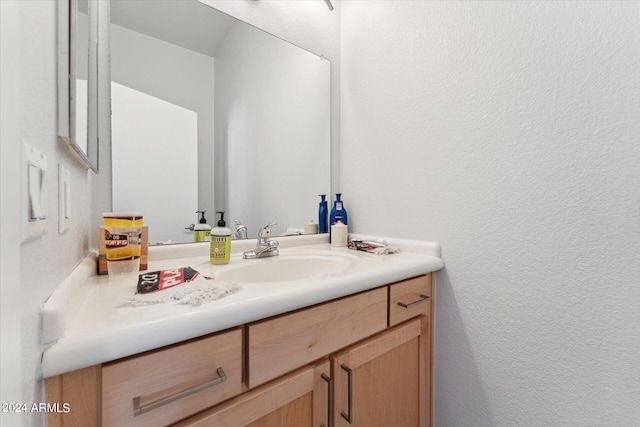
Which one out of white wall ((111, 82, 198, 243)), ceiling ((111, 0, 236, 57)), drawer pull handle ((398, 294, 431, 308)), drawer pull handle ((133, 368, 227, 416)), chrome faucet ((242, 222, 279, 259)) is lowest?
drawer pull handle ((133, 368, 227, 416))

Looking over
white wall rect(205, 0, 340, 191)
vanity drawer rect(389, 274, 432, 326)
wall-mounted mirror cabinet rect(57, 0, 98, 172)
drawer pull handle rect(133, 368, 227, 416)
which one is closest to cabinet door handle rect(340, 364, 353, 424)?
vanity drawer rect(389, 274, 432, 326)

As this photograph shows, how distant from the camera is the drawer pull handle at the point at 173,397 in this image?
0.42 meters

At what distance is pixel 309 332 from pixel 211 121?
854 mm

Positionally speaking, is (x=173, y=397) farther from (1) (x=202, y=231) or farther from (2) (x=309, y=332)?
(1) (x=202, y=231)

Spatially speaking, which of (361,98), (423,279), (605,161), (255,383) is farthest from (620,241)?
(361,98)

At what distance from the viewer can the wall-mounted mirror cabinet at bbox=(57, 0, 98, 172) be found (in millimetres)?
481

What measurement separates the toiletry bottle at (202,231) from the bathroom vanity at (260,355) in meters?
0.09

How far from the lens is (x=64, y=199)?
495mm

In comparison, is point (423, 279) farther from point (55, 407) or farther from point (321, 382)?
point (55, 407)

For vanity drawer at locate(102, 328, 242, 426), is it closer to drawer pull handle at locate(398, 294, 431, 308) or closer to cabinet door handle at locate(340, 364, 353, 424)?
cabinet door handle at locate(340, 364, 353, 424)

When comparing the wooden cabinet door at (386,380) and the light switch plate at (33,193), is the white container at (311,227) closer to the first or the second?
the wooden cabinet door at (386,380)

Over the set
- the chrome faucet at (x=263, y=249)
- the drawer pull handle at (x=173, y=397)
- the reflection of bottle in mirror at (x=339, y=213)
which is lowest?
the drawer pull handle at (x=173, y=397)

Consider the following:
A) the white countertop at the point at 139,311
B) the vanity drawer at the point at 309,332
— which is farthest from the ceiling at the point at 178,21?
the vanity drawer at the point at 309,332

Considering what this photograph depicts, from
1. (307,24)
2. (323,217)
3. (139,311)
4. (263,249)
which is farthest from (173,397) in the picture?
(307,24)
